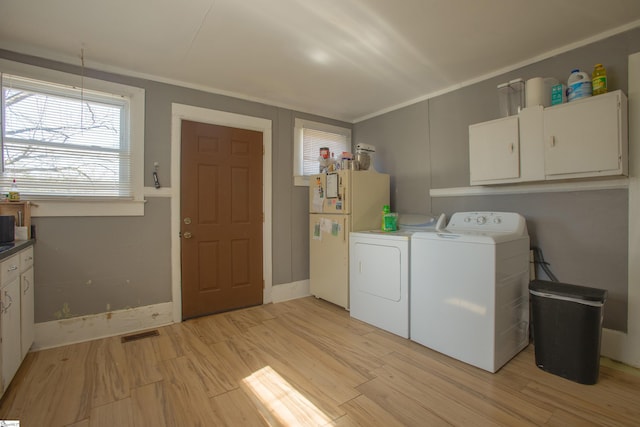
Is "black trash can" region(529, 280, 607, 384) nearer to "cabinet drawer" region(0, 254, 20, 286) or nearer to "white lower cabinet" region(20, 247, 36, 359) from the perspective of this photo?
"cabinet drawer" region(0, 254, 20, 286)

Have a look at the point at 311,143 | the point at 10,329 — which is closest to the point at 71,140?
the point at 10,329

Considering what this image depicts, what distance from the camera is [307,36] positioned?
216 cm

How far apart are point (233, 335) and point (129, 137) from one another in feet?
6.81

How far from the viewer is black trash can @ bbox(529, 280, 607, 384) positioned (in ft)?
5.97

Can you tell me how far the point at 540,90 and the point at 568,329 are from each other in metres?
1.77

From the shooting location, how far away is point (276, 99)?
11.3ft

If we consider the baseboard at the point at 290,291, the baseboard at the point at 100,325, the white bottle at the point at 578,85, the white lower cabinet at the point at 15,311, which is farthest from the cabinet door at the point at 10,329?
the white bottle at the point at 578,85

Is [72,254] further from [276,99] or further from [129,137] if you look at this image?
[276,99]

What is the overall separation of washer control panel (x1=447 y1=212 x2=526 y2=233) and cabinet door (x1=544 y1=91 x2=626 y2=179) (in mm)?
407

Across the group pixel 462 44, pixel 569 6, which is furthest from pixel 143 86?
pixel 569 6

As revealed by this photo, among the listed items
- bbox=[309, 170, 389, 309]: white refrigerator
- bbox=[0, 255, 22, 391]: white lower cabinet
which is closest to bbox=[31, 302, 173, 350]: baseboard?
bbox=[0, 255, 22, 391]: white lower cabinet

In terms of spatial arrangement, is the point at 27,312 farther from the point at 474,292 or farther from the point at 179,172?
the point at 474,292

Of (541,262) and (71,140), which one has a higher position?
(71,140)

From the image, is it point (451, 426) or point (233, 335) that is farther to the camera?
point (233, 335)
